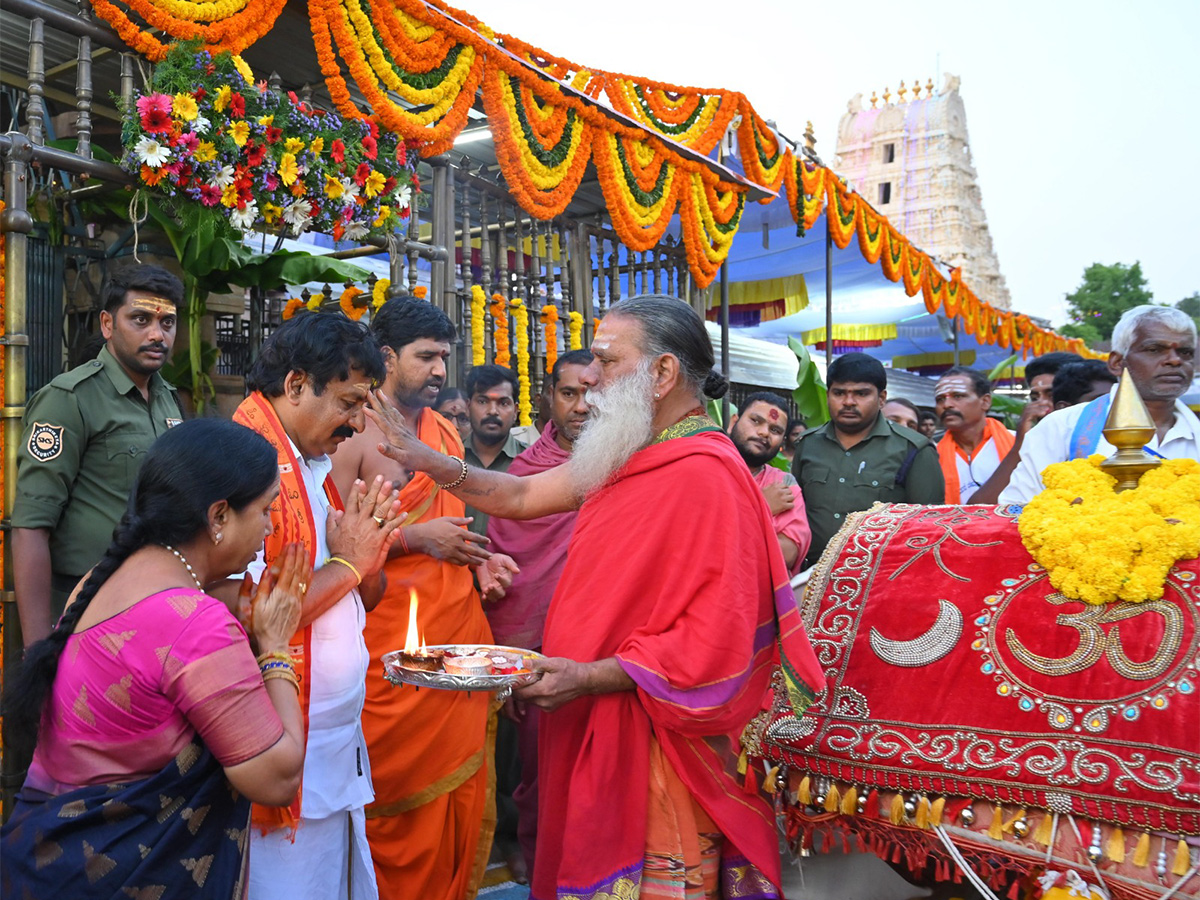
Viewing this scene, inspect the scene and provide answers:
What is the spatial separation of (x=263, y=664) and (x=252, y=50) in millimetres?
4560

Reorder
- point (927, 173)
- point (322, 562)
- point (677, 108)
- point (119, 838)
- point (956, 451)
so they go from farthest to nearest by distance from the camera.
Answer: point (927, 173), point (677, 108), point (956, 451), point (322, 562), point (119, 838)

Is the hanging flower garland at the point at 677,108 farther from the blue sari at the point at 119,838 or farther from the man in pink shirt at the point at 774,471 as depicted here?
the blue sari at the point at 119,838

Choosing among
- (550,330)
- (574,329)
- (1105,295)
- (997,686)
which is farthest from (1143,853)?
(1105,295)

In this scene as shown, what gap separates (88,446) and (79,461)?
6 centimetres

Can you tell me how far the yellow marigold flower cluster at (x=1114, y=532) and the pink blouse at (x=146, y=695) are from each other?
1.93 metres

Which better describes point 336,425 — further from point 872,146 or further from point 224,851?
point 872,146

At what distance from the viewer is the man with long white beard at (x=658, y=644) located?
6.70 feet

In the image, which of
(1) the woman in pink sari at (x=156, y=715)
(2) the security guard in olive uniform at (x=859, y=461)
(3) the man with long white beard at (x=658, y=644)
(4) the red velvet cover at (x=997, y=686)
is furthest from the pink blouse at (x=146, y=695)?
(2) the security guard in olive uniform at (x=859, y=461)

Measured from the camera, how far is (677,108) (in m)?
7.19

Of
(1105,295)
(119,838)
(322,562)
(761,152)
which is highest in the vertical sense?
(1105,295)

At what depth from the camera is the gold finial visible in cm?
234

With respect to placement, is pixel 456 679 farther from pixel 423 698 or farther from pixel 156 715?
pixel 423 698

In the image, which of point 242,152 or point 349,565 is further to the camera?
point 242,152

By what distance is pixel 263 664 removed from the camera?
181 centimetres
